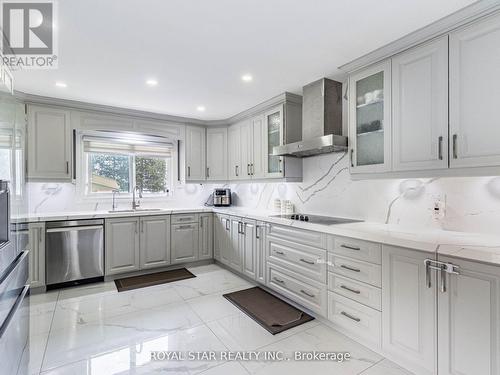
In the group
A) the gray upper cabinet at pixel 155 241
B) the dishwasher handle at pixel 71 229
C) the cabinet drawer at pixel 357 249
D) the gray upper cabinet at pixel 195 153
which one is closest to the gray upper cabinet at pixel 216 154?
the gray upper cabinet at pixel 195 153

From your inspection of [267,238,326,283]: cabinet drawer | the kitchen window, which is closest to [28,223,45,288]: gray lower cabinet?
the kitchen window

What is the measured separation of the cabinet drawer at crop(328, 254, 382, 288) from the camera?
1970mm

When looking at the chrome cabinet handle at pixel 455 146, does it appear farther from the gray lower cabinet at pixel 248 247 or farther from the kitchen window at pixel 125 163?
the kitchen window at pixel 125 163

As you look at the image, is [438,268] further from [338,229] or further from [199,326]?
[199,326]

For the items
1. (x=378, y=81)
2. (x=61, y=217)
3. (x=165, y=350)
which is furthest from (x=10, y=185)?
(x=378, y=81)

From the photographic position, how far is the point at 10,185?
1.33 meters

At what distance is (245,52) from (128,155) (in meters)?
2.80

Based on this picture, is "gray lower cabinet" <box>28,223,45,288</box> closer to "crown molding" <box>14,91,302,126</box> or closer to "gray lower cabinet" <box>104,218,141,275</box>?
"gray lower cabinet" <box>104,218,141,275</box>

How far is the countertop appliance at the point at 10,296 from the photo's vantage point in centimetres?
111

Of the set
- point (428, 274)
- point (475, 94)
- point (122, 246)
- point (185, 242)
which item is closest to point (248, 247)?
point (185, 242)

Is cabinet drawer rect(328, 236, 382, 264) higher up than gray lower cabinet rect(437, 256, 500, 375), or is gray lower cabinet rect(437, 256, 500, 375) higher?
cabinet drawer rect(328, 236, 382, 264)

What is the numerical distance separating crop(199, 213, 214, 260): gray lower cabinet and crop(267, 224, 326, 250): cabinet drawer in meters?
1.47

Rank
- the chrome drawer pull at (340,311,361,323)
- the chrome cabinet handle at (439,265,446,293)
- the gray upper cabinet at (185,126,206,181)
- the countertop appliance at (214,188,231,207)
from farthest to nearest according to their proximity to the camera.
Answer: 1. the countertop appliance at (214,188,231,207)
2. the gray upper cabinet at (185,126,206,181)
3. the chrome drawer pull at (340,311,361,323)
4. the chrome cabinet handle at (439,265,446,293)

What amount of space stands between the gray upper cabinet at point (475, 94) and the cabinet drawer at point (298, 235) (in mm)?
1158
